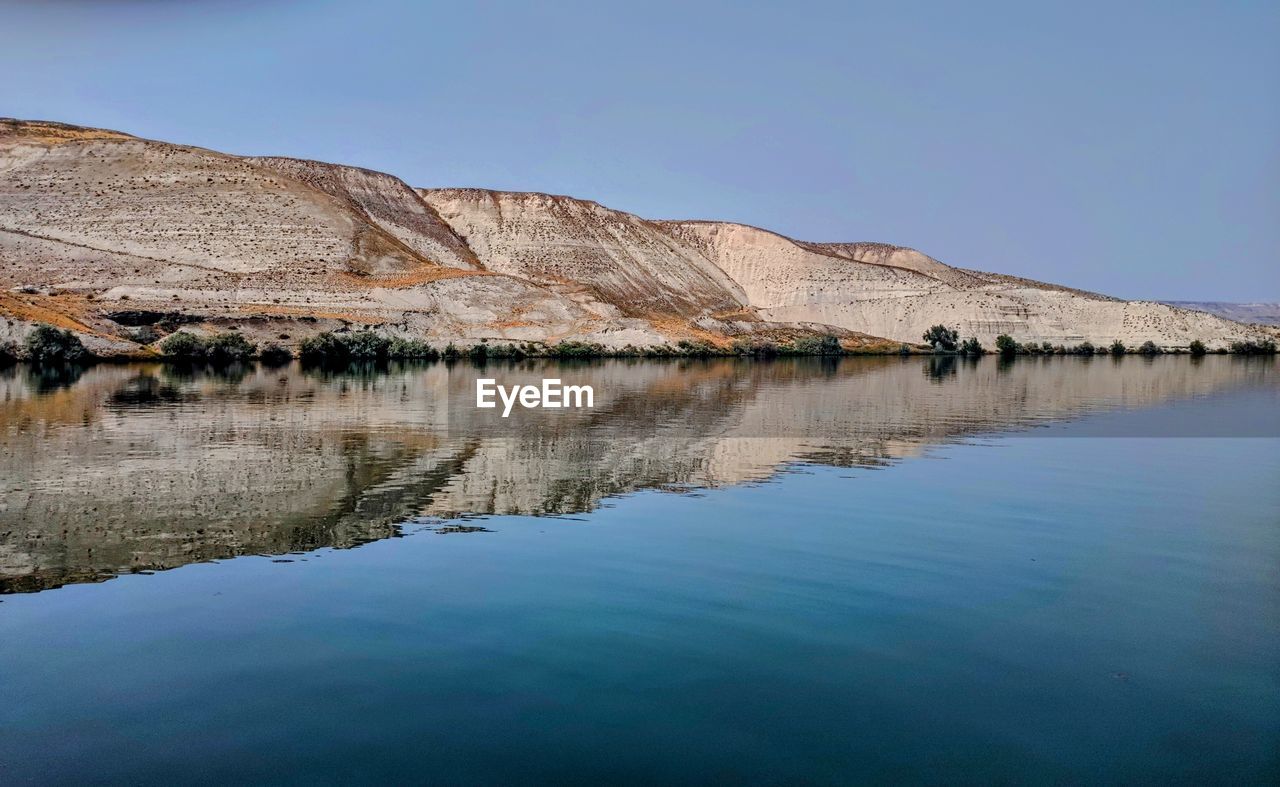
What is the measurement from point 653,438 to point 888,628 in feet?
68.2

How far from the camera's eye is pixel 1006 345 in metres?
154

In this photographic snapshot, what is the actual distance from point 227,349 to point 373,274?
123 feet

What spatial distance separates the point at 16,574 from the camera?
45.1 ft

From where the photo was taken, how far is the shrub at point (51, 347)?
74812mm

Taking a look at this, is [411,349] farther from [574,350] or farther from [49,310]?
[49,310]

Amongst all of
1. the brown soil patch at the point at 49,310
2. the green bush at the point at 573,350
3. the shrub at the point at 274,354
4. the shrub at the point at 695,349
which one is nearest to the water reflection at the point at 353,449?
the brown soil patch at the point at 49,310

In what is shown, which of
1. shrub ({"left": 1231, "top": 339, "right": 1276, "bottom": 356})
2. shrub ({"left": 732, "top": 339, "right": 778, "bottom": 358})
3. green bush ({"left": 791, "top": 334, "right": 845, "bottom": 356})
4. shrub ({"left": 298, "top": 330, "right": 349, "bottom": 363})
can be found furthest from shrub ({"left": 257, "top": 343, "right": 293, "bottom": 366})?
shrub ({"left": 1231, "top": 339, "right": 1276, "bottom": 356})

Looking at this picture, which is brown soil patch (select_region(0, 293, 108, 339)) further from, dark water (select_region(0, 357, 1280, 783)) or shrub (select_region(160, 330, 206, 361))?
dark water (select_region(0, 357, 1280, 783))

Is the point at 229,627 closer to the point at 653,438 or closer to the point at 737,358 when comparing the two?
the point at 653,438

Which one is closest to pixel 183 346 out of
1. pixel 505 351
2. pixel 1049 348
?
pixel 505 351

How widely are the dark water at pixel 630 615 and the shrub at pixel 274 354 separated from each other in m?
62.4

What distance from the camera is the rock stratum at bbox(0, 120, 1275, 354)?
101 metres

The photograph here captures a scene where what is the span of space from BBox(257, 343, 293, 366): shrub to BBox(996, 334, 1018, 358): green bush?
10329cm

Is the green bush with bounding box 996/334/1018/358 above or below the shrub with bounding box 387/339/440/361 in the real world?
above
